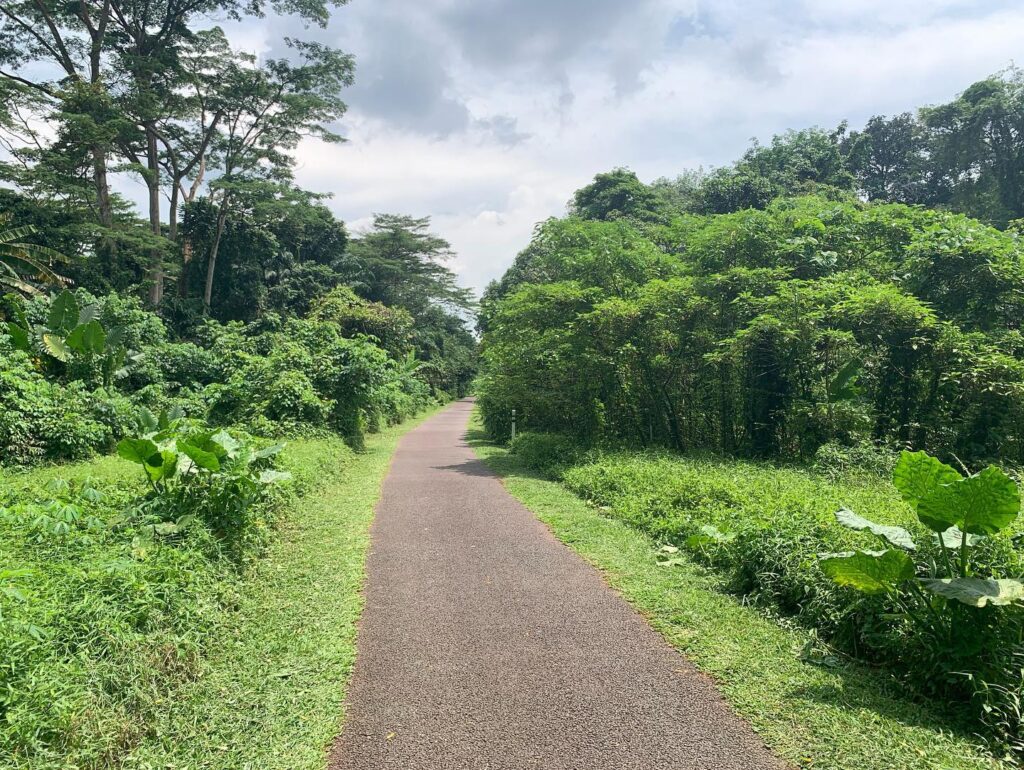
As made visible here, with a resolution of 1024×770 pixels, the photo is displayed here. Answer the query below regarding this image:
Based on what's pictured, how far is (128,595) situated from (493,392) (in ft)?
42.9

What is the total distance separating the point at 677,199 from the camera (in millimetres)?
31188

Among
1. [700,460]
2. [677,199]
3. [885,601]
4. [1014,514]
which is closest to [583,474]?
[700,460]

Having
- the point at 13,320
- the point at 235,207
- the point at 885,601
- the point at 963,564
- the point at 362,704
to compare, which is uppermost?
the point at 235,207

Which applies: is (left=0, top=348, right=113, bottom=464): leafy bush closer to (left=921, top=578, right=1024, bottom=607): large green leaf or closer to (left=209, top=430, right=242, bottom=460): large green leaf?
(left=209, top=430, right=242, bottom=460): large green leaf

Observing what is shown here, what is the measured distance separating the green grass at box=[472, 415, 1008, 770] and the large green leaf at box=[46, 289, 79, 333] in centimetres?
1429

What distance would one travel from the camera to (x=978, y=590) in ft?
10.1

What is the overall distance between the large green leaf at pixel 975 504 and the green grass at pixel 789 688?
41.8 inches

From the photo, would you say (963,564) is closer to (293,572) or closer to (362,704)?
(362,704)

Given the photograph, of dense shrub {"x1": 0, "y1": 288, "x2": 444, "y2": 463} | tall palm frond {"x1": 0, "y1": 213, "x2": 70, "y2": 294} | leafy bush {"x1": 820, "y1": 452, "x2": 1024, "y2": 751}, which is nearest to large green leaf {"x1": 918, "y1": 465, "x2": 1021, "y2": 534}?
leafy bush {"x1": 820, "y1": 452, "x2": 1024, "y2": 751}

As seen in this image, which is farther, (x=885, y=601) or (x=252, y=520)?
(x=252, y=520)

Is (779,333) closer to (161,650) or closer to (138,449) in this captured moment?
(138,449)

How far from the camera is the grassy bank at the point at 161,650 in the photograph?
2.66m

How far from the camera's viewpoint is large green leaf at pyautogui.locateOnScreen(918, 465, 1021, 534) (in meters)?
3.25

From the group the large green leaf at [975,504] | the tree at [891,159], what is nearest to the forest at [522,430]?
the large green leaf at [975,504]
